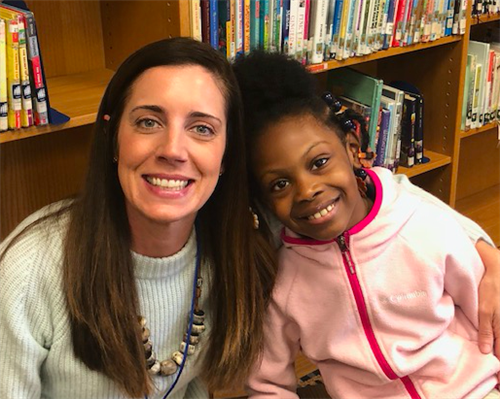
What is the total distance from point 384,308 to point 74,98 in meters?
0.87

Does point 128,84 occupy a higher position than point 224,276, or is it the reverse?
point 128,84

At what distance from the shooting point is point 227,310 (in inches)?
53.9

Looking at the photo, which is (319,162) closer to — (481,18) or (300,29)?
(300,29)

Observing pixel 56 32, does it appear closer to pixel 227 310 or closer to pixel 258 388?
pixel 227 310

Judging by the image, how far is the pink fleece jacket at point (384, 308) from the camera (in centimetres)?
137

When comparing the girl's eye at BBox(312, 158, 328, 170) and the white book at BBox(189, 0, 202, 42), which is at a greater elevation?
the white book at BBox(189, 0, 202, 42)

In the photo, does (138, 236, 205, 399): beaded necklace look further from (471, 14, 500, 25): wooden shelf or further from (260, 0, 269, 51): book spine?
(471, 14, 500, 25): wooden shelf

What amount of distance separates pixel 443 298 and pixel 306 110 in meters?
0.49

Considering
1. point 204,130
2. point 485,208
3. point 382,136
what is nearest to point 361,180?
point 204,130

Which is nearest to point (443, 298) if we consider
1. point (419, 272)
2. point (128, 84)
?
point (419, 272)

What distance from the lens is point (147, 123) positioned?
1184mm

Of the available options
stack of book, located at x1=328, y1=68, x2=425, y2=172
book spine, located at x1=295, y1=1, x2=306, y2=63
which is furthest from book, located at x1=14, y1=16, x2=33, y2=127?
stack of book, located at x1=328, y1=68, x2=425, y2=172

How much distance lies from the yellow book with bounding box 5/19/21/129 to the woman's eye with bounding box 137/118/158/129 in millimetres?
384

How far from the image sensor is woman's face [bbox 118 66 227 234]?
116cm
